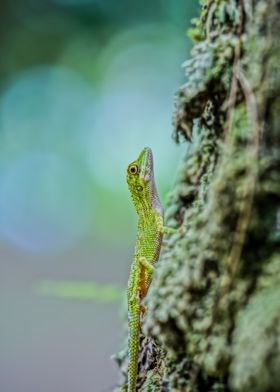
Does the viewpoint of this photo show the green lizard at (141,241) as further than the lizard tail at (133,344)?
Yes

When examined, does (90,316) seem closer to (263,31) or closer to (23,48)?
(23,48)

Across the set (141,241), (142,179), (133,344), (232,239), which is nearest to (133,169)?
(142,179)

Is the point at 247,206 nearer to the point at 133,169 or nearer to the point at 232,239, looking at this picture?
the point at 232,239

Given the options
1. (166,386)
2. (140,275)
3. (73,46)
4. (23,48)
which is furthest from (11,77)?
(166,386)

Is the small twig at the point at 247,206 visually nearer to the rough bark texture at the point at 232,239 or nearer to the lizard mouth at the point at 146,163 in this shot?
the rough bark texture at the point at 232,239

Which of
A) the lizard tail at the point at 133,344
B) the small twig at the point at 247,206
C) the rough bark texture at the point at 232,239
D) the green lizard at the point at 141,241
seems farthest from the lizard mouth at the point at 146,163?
the small twig at the point at 247,206

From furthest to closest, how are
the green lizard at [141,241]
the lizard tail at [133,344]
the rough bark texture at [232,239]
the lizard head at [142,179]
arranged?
the lizard head at [142,179]
the green lizard at [141,241]
the lizard tail at [133,344]
the rough bark texture at [232,239]

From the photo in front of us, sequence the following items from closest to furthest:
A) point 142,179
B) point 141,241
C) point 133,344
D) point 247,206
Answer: point 247,206
point 133,344
point 141,241
point 142,179
